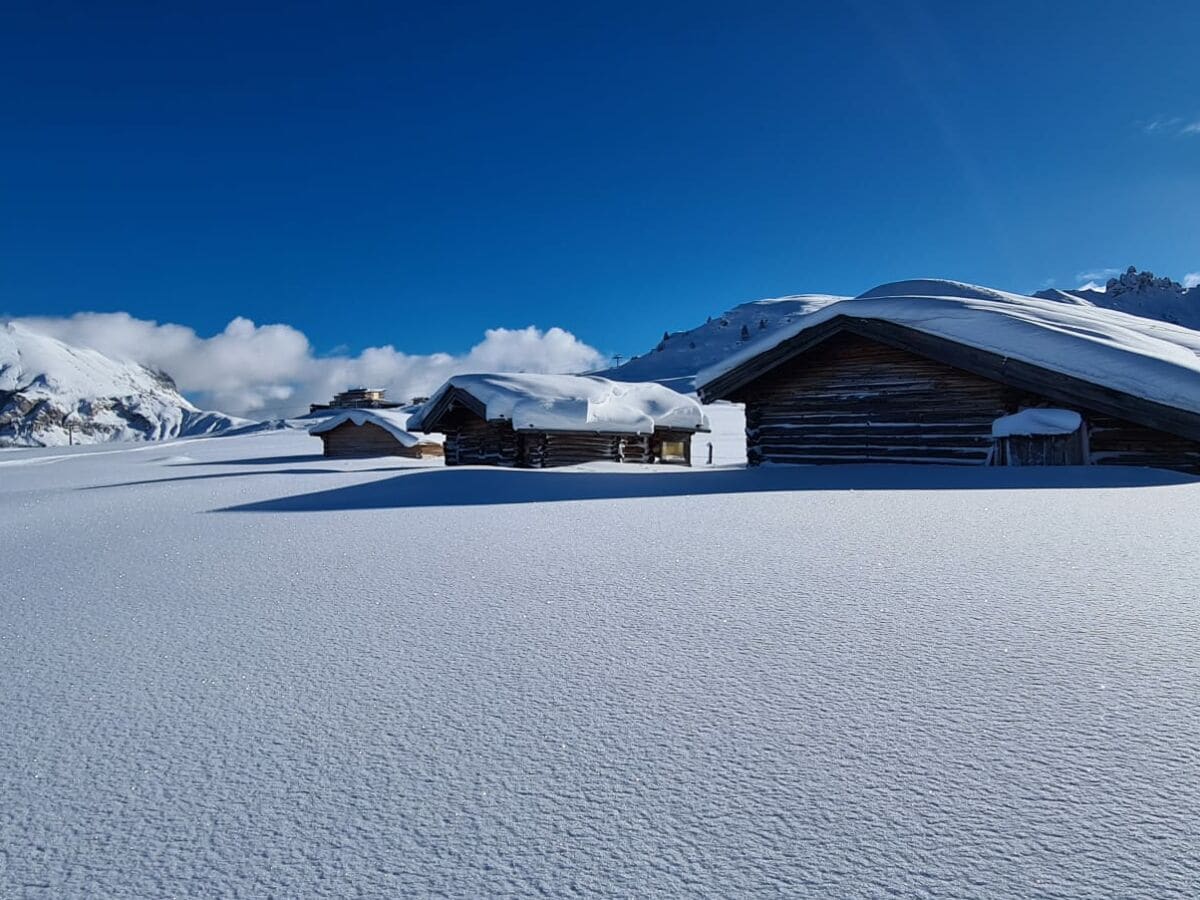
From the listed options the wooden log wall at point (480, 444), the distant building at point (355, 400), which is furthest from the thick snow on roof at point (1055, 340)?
the distant building at point (355, 400)

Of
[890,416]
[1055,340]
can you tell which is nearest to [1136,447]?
[1055,340]

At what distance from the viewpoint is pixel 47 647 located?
9.13 ft

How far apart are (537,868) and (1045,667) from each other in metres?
1.79

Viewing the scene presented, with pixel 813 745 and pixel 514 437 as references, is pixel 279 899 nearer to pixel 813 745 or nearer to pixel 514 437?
pixel 813 745

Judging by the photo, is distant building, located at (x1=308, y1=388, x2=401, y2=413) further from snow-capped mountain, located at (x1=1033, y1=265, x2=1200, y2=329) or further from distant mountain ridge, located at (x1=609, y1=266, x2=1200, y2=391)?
snow-capped mountain, located at (x1=1033, y1=265, x2=1200, y2=329)

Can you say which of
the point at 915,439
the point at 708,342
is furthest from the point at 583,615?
the point at 708,342

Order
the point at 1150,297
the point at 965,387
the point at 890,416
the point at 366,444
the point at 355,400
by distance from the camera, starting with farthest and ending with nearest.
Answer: the point at 1150,297
the point at 355,400
the point at 366,444
the point at 890,416
the point at 965,387

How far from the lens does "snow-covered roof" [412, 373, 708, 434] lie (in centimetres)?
1656

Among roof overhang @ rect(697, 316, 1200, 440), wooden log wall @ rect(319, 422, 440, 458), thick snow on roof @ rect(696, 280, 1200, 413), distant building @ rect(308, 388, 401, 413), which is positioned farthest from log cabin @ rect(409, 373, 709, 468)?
distant building @ rect(308, 388, 401, 413)

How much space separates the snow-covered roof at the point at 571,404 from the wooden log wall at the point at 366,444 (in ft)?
26.0

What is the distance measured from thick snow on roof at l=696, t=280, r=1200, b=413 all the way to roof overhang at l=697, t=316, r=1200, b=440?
0.28 ft

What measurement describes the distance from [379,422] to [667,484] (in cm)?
2115

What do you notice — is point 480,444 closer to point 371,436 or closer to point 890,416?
point 371,436

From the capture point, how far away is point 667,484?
8.94 m
